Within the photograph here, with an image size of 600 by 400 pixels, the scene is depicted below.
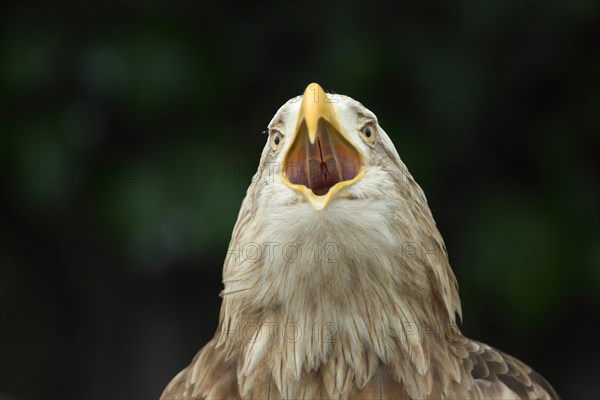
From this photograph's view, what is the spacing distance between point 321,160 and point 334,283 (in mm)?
269

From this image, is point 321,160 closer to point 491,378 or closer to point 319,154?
point 319,154

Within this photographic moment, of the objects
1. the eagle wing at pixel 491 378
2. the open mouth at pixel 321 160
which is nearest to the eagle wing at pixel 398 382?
the eagle wing at pixel 491 378

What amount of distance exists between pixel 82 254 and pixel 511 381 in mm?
2182

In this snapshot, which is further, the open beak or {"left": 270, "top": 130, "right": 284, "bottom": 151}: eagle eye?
{"left": 270, "top": 130, "right": 284, "bottom": 151}: eagle eye

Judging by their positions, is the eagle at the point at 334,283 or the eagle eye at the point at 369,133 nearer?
the eagle at the point at 334,283

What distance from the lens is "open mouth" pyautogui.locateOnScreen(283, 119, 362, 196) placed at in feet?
5.25

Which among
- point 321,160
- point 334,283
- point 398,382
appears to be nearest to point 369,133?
point 321,160

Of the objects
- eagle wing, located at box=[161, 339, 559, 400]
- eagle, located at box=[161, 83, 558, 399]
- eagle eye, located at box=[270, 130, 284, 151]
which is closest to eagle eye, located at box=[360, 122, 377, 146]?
eagle, located at box=[161, 83, 558, 399]

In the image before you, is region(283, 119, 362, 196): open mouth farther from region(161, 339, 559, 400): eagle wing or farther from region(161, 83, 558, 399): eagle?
region(161, 339, 559, 400): eagle wing

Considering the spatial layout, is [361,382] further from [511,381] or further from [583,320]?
[583,320]

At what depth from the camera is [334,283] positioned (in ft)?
5.29

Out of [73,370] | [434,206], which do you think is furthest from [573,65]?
[73,370]

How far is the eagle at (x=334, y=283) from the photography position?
1571 millimetres

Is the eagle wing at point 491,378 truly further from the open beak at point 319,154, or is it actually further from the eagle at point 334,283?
the open beak at point 319,154
